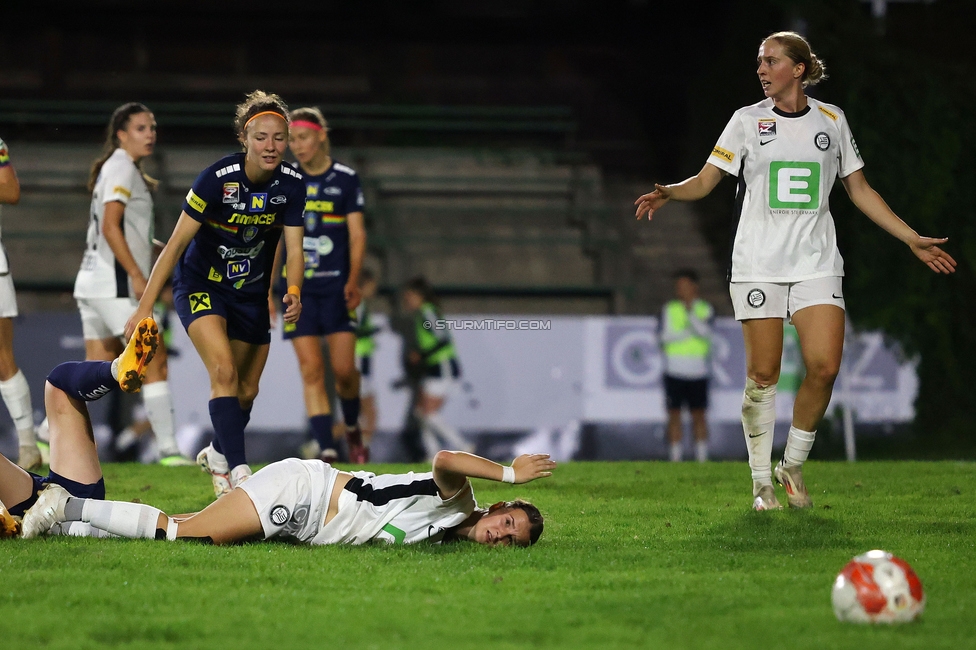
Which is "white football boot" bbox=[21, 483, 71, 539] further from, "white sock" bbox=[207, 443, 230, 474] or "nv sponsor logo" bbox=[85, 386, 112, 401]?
"white sock" bbox=[207, 443, 230, 474]

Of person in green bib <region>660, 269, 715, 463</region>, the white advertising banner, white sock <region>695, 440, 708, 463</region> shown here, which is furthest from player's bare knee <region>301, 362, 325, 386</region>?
white sock <region>695, 440, 708, 463</region>

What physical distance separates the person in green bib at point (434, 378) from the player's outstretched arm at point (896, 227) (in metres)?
6.78

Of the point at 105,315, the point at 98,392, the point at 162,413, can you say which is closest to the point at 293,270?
the point at 98,392

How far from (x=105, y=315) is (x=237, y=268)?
7.94 ft

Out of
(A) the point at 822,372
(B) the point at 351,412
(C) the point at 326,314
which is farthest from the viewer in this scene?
(B) the point at 351,412

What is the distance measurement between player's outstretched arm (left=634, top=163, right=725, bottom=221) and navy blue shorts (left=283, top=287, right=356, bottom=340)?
3431mm

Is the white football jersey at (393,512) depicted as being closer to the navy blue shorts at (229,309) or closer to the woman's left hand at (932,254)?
the navy blue shorts at (229,309)

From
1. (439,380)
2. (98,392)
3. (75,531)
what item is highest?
(98,392)

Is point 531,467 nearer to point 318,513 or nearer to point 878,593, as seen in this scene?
point 318,513

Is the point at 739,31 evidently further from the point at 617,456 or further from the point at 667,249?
the point at 617,456

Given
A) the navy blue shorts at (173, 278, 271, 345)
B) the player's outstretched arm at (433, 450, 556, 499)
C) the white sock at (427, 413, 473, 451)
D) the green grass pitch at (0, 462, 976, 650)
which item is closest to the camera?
the green grass pitch at (0, 462, 976, 650)

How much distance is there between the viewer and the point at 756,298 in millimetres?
6039

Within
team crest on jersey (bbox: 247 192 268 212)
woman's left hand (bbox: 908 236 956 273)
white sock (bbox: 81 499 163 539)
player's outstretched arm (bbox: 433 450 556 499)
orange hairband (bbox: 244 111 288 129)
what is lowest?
white sock (bbox: 81 499 163 539)

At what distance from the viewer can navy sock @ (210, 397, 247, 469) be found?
242 inches
